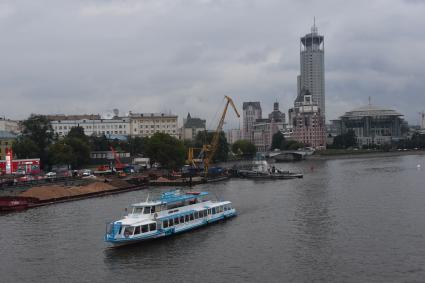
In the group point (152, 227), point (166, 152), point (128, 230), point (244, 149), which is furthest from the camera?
point (244, 149)

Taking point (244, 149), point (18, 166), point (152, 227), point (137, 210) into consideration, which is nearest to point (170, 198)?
point (137, 210)

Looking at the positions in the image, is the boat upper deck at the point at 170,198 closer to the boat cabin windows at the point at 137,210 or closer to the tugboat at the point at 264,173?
the boat cabin windows at the point at 137,210

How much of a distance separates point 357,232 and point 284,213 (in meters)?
9.98

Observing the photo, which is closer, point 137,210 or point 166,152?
point 137,210

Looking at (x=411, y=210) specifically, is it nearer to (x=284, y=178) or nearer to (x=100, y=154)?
(x=284, y=178)

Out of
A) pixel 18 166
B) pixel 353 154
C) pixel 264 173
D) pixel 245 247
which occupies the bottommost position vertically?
pixel 245 247

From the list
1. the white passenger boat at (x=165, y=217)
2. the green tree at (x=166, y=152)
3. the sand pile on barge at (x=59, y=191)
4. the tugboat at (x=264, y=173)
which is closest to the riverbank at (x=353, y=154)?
the tugboat at (x=264, y=173)

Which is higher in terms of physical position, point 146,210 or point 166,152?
point 166,152

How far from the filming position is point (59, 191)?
5791 cm

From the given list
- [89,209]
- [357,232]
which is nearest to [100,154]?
[89,209]

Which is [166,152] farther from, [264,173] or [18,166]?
[18,166]

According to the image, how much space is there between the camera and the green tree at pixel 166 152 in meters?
92.4

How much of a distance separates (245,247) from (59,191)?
30.1 m

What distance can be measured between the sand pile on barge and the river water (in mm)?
4275
